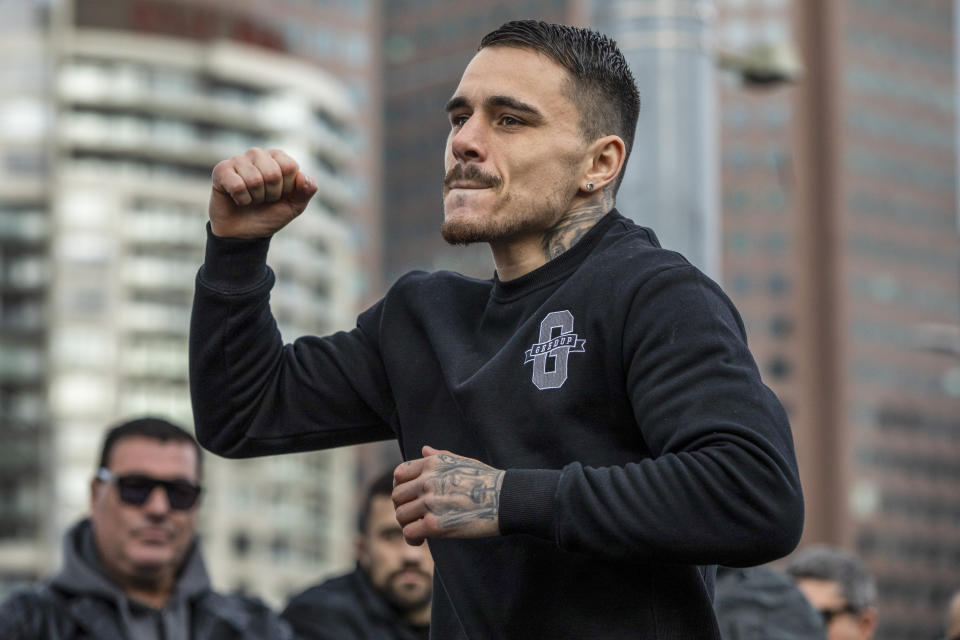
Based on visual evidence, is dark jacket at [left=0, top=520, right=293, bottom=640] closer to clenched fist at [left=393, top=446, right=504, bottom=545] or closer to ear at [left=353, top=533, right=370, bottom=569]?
ear at [left=353, top=533, right=370, bottom=569]

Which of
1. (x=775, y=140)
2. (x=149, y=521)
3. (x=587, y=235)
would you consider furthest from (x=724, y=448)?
(x=775, y=140)

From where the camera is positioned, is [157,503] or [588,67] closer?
[588,67]

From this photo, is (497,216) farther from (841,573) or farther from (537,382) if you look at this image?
(841,573)

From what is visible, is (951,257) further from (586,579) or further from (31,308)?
(586,579)

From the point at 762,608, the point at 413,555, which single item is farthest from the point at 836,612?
the point at 413,555

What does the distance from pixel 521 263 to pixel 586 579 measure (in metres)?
0.62

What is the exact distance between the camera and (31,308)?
9244 centimetres

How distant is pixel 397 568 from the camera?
7.18m

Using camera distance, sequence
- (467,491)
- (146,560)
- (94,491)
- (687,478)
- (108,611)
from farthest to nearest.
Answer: (94,491) < (146,560) < (108,611) < (467,491) < (687,478)

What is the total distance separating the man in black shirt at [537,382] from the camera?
2.74 meters

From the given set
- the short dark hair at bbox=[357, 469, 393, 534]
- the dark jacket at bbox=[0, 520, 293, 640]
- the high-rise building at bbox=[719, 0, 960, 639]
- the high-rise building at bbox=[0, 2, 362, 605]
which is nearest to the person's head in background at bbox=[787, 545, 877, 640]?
the short dark hair at bbox=[357, 469, 393, 534]

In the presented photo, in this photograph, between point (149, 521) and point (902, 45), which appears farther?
point (902, 45)

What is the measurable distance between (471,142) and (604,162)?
0.84 feet

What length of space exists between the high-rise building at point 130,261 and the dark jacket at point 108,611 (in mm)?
81019
